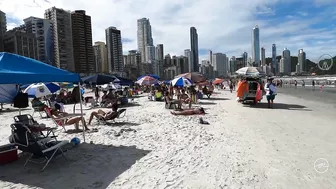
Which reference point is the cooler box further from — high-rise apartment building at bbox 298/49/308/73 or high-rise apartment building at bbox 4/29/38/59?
high-rise apartment building at bbox 298/49/308/73

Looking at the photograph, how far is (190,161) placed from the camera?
4895 millimetres

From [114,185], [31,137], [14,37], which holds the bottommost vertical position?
[114,185]

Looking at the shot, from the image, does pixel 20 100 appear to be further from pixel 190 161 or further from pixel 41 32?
pixel 41 32

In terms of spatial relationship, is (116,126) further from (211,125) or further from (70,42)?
(70,42)

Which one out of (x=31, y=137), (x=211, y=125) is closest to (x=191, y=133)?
(x=211, y=125)

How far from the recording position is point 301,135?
704cm

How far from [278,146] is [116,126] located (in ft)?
17.4

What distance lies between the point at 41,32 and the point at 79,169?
108 m

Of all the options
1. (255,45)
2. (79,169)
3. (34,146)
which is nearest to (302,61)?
(255,45)

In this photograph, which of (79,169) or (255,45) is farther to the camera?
(255,45)

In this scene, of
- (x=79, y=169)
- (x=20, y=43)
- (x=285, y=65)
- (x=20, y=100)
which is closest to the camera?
(x=79, y=169)

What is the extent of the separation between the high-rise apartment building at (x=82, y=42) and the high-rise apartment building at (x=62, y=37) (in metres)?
3.99

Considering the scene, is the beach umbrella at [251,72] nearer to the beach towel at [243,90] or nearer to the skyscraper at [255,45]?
the beach towel at [243,90]

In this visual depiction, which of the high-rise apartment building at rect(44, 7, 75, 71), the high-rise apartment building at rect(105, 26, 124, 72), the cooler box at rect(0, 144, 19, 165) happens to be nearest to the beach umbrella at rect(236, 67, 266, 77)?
the cooler box at rect(0, 144, 19, 165)
